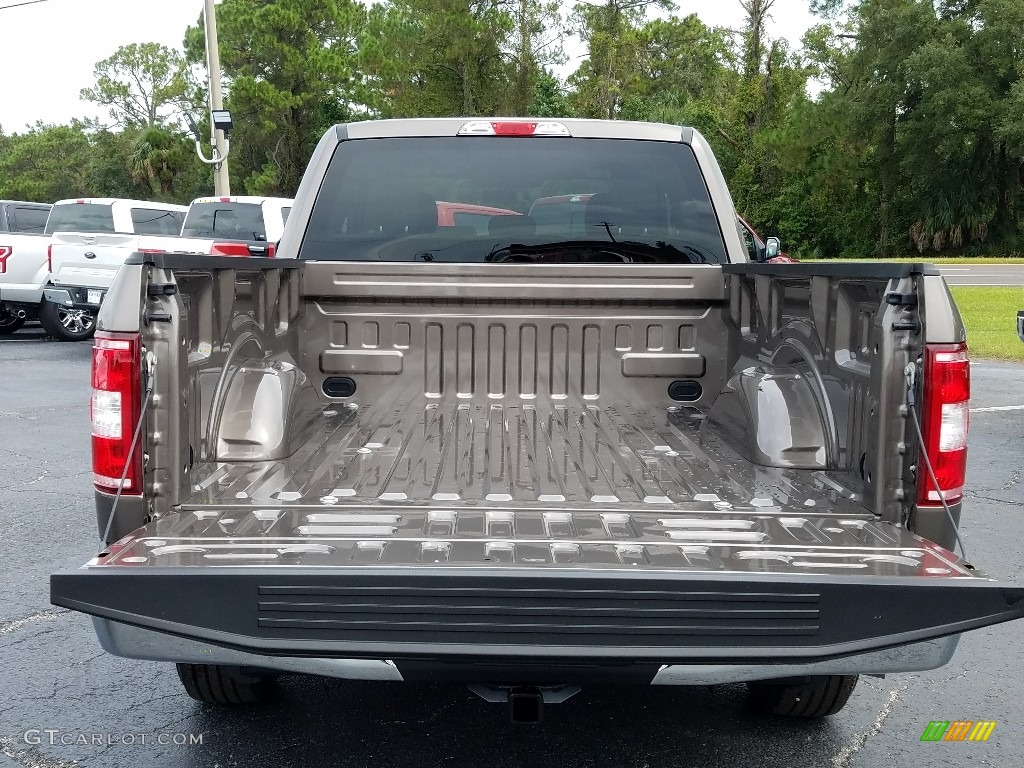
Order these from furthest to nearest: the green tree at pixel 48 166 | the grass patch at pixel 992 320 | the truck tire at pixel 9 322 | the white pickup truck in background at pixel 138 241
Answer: the green tree at pixel 48 166
the truck tire at pixel 9 322
the grass patch at pixel 992 320
the white pickup truck in background at pixel 138 241

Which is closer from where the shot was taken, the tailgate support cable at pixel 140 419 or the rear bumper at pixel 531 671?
the rear bumper at pixel 531 671

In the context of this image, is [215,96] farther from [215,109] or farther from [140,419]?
[140,419]

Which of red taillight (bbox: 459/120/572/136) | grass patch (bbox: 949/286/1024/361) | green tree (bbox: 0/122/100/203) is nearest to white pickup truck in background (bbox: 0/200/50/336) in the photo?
red taillight (bbox: 459/120/572/136)

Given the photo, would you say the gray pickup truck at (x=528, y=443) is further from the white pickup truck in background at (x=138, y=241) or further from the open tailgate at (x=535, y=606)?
the white pickup truck in background at (x=138, y=241)

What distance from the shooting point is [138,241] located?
12852mm

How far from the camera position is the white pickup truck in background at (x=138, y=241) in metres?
12.6

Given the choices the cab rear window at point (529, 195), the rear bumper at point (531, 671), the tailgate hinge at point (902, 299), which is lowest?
the rear bumper at point (531, 671)

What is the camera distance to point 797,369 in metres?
3.34

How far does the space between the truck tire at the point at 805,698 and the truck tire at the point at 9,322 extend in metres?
14.7

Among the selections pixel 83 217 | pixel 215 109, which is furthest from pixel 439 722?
pixel 215 109

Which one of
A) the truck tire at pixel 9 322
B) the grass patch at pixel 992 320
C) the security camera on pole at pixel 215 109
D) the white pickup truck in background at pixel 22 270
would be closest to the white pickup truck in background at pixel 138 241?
the white pickup truck in background at pixel 22 270

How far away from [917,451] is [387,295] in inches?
87.2

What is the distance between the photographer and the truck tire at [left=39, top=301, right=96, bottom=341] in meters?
13.9
